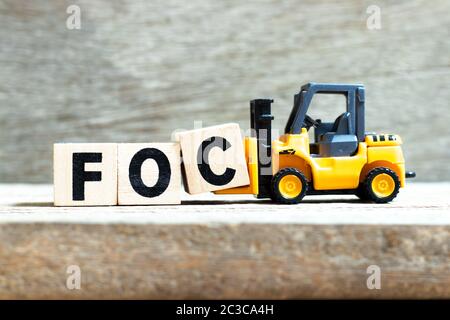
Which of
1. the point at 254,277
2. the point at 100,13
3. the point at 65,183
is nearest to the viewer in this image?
the point at 254,277

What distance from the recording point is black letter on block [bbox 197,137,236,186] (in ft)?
3.68

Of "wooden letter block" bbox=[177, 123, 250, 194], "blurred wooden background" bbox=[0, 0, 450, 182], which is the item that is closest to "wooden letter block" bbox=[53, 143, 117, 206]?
"wooden letter block" bbox=[177, 123, 250, 194]

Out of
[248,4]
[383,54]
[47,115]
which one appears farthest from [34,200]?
[383,54]

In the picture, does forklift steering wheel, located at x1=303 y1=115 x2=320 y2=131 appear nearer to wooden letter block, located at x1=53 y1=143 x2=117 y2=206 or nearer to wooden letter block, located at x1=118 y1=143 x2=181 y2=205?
wooden letter block, located at x1=118 y1=143 x2=181 y2=205

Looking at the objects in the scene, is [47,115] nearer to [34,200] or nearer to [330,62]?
[34,200]

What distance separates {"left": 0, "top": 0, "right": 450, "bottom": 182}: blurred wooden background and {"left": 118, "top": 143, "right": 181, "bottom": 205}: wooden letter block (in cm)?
52

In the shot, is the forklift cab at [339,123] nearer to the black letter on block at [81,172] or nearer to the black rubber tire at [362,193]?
the black rubber tire at [362,193]

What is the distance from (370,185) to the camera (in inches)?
45.9

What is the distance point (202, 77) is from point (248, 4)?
10.0 inches

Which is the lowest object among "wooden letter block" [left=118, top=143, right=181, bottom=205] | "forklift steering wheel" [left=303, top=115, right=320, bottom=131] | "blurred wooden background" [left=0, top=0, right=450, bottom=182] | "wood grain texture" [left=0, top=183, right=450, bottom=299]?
"wood grain texture" [left=0, top=183, right=450, bottom=299]

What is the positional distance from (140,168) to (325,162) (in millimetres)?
386

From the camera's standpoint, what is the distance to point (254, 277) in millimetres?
728

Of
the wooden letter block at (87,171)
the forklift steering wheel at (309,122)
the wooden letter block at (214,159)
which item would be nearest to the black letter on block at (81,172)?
the wooden letter block at (87,171)

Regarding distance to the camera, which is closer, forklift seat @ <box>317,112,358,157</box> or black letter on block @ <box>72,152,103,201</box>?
black letter on block @ <box>72,152,103,201</box>
